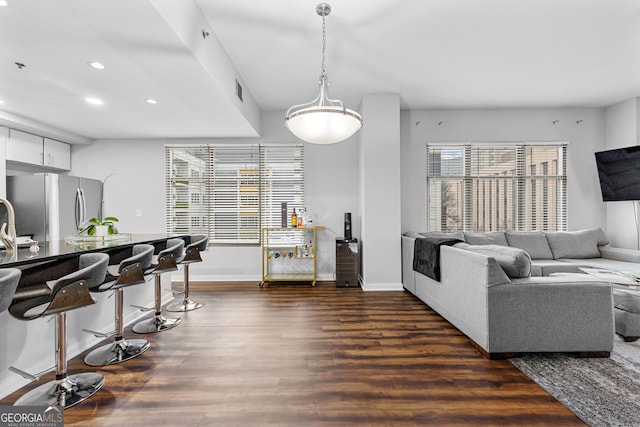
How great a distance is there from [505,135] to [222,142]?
15.8 ft

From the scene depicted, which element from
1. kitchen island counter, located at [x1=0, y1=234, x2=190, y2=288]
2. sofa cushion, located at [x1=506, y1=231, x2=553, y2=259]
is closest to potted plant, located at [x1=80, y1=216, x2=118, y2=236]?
kitchen island counter, located at [x1=0, y1=234, x2=190, y2=288]

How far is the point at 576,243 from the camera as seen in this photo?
4.52m

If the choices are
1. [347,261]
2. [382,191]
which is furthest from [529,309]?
[347,261]

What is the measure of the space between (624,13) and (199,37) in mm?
3796

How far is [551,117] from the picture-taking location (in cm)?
509

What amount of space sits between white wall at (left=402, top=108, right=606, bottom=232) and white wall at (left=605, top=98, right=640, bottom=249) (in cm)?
14

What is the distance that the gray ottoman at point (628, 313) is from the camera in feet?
8.48

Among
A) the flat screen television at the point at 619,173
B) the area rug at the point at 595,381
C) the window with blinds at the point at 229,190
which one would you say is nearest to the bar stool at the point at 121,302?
the window with blinds at the point at 229,190

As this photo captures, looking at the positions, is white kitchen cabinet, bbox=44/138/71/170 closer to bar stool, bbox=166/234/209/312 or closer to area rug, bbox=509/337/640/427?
bar stool, bbox=166/234/209/312

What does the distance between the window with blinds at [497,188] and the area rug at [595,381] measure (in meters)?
2.71

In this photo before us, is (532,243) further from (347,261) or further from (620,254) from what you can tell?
(347,261)

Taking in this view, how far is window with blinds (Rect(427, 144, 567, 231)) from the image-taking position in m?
5.05

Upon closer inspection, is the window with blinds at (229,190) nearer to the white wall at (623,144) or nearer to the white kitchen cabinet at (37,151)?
the white kitchen cabinet at (37,151)

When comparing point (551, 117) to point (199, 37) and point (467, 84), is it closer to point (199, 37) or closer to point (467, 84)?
point (467, 84)
